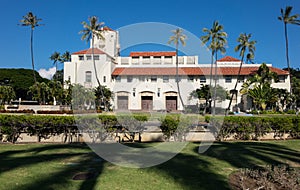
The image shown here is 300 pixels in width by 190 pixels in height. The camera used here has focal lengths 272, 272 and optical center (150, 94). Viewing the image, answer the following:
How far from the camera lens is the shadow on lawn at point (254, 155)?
7.91m

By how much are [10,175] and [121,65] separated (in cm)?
4952

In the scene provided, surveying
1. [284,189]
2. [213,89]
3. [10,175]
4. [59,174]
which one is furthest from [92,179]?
[213,89]

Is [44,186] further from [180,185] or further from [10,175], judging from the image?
[180,185]

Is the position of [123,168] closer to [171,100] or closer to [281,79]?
[171,100]

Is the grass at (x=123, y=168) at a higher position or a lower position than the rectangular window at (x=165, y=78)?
lower

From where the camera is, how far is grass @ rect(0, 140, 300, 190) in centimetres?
560

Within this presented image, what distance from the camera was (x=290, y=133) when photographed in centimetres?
1361

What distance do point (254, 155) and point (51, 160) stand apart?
21.0ft

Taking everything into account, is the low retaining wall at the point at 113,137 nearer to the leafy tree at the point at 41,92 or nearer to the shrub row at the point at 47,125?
the shrub row at the point at 47,125

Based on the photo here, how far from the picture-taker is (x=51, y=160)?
7.88 metres

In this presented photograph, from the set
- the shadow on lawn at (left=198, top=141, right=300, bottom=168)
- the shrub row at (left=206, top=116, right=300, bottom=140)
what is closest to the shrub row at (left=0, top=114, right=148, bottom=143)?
the shadow on lawn at (left=198, top=141, right=300, bottom=168)

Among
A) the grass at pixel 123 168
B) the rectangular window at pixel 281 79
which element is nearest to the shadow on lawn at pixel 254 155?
the grass at pixel 123 168

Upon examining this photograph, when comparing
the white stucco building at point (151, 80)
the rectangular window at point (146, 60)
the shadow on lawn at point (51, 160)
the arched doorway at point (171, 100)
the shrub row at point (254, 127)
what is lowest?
the shadow on lawn at point (51, 160)

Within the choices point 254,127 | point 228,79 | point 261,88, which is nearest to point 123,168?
point 254,127
